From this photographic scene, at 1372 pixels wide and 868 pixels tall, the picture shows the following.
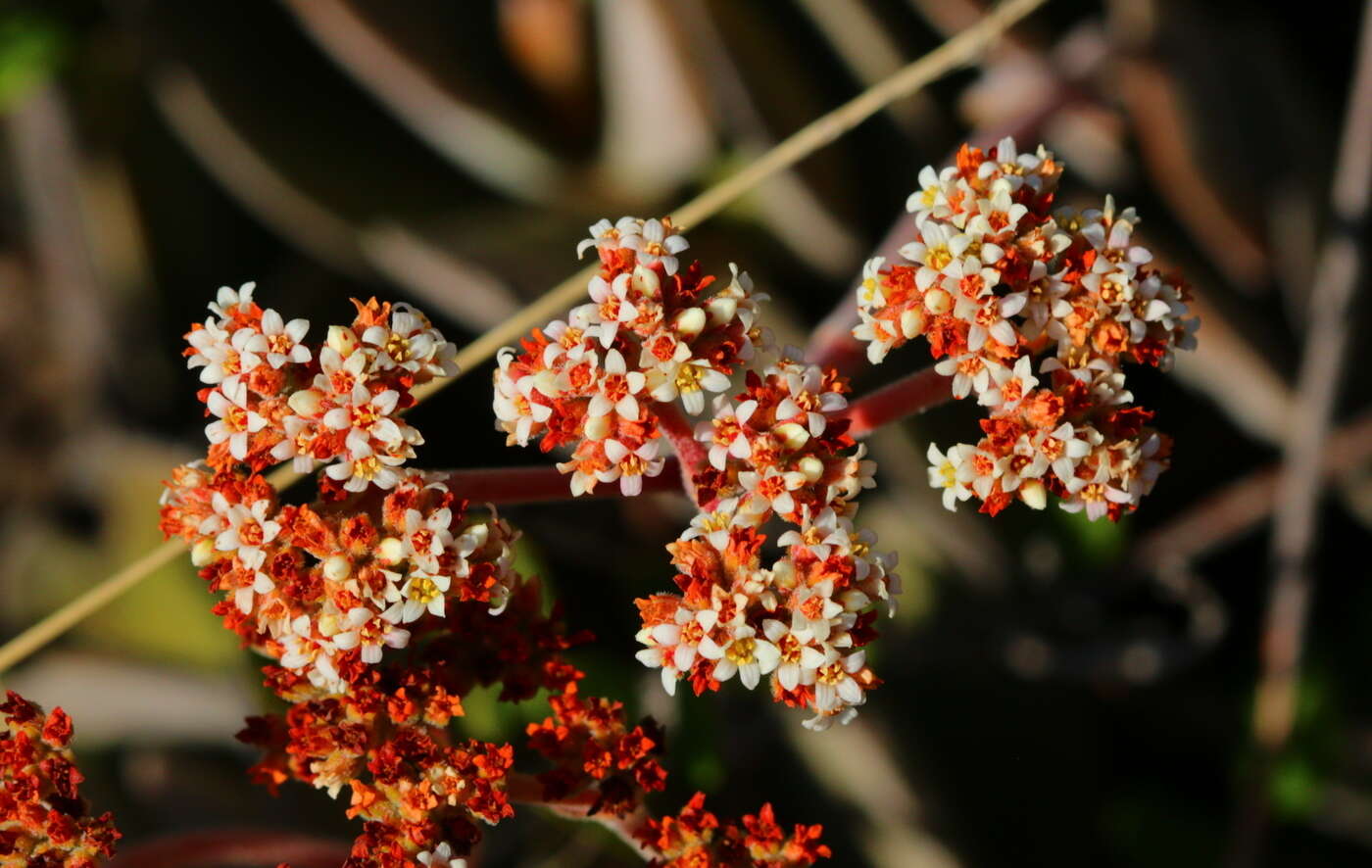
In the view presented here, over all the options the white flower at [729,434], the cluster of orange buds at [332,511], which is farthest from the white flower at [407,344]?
the white flower at [729,434]

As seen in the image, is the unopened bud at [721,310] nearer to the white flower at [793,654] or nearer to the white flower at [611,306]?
the white flower at [611,306]

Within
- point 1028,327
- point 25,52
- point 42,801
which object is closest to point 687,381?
point 1028,327

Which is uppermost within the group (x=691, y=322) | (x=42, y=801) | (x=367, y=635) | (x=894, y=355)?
(x=894, y=355)

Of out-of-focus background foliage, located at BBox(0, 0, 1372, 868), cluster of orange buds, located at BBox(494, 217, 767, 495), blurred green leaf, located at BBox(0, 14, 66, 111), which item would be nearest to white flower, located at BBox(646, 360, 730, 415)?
cluster of orange buds, located at BBox(494, 217, 767, 495)

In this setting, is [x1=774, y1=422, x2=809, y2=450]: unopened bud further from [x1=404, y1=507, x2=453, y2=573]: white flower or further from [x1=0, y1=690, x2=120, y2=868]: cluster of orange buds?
[x1=0, y1=690, x2=120, y2=868]: cluster of orange buds

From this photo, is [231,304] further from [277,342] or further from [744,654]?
[744,654]

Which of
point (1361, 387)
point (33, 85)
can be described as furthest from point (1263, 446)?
point (33, 85)

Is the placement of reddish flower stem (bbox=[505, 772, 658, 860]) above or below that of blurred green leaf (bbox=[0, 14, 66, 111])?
below
